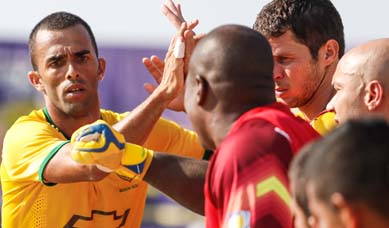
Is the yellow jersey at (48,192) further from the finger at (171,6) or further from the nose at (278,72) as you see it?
the nose at (278,72)

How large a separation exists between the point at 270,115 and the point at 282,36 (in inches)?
82.2

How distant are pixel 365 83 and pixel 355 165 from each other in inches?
83.2

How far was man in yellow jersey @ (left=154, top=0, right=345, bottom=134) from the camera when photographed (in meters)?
6.44

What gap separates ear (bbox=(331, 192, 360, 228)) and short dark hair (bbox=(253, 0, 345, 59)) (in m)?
3.29

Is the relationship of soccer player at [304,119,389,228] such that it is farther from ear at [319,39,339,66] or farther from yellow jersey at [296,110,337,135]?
ear at [319,39,339,66]

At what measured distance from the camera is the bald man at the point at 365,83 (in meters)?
5.36

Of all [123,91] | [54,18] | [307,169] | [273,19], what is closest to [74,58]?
[54,18]

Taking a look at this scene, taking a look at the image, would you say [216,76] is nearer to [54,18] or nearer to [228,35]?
[228,35]

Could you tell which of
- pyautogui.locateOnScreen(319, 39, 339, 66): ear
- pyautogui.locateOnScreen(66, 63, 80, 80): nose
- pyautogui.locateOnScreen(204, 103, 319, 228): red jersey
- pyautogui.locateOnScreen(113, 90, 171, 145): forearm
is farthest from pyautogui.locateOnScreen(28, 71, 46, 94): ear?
pyautogui.locateOnScreen(204, 103, 319, 228): red jersey

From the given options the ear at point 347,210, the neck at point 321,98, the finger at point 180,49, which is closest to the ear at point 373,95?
the neck at point 321,98

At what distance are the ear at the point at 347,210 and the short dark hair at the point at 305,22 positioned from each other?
3292 mm

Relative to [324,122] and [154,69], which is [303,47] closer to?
[324,122]

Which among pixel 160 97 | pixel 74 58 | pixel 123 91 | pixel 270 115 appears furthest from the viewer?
pixel 123 91

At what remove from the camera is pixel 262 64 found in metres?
4.67
